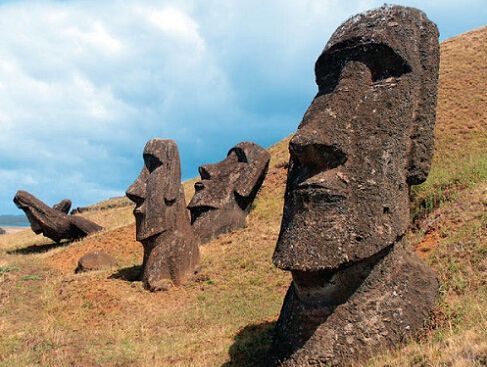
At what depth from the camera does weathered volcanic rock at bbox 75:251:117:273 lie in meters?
17.4

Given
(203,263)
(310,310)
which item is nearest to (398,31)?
(310,310)

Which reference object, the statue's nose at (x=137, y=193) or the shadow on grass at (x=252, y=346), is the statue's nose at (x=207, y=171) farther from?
the shadow on grass at (x=252, y=346)

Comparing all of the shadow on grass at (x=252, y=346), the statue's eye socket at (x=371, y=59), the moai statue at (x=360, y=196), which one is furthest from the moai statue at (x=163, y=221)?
the statue's eye socket at (x=371, y=59)

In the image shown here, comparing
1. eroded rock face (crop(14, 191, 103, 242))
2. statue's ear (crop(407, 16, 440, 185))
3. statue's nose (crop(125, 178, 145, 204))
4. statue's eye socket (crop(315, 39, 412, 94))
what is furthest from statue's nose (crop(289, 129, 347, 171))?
eroded rock face (crop(14, 191, 103, 242))

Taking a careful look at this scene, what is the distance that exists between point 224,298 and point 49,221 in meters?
14.4

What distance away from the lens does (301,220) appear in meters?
6.61

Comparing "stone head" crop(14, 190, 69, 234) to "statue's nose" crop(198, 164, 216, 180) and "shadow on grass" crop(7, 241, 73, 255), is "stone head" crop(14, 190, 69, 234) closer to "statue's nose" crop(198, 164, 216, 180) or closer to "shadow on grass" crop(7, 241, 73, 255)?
"shadow on grass" crop(7, 241, 73, 255)

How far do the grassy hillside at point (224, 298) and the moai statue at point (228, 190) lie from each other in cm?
60

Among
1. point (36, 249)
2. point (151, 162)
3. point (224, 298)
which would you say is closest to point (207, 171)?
point (151, 162)

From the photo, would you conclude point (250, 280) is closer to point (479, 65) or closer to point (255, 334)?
point (255, 334)

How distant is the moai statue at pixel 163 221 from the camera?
1423cm

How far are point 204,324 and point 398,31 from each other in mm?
6487

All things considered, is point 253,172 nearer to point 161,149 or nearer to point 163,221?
point 161,149

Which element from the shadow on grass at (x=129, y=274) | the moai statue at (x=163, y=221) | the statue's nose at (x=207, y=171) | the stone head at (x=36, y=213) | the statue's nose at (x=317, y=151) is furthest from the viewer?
the stone head at (x=36, y=213)
